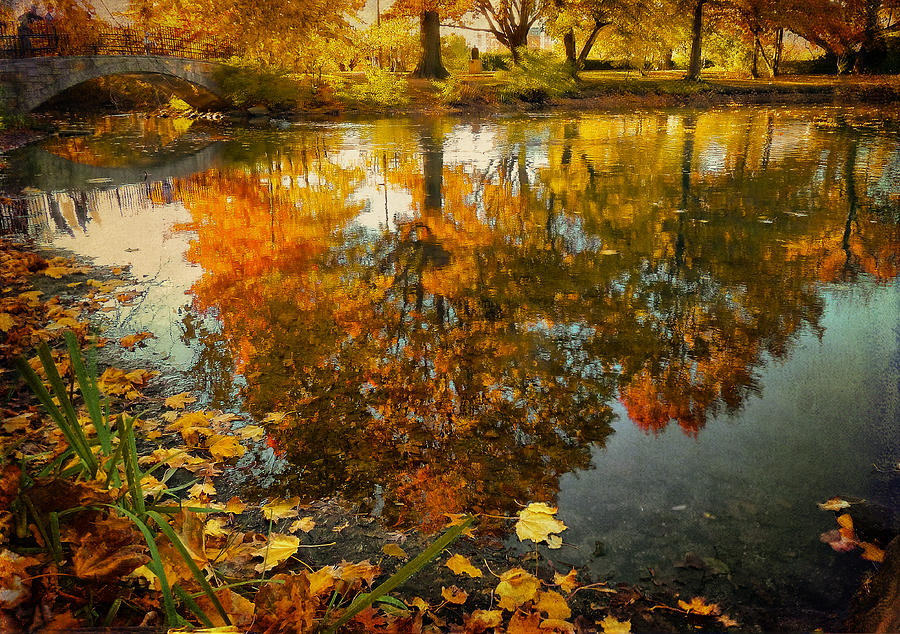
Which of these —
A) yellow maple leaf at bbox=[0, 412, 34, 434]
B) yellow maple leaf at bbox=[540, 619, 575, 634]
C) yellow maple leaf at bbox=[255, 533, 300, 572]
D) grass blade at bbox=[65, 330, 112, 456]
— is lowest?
yellow maple leaf at bbox=[540, 619, 575, 634]

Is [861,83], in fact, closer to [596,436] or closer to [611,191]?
[611,191]

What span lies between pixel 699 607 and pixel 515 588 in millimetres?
575

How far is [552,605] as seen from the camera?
6.47 ft

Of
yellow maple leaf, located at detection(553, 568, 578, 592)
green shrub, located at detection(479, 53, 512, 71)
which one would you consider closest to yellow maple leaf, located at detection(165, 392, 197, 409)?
yellow maple leaf, located at detection(553, 568, 578, 592)

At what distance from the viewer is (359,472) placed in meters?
2.75

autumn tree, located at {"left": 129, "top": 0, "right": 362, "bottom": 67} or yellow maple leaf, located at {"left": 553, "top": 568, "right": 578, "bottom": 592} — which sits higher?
autumn tree, located at {"left": 129, "top": 0, "right": 362, "bottom": 67}

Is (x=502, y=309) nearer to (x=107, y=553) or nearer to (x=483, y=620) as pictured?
(x=483, y=620)

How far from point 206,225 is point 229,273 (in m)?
2.13

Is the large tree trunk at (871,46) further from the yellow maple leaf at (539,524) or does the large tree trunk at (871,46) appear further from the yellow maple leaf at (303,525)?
the yellow maple leaf at (303,525)

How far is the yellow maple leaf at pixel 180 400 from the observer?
3.28 m

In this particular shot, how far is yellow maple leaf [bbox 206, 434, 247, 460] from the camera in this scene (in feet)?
9.30

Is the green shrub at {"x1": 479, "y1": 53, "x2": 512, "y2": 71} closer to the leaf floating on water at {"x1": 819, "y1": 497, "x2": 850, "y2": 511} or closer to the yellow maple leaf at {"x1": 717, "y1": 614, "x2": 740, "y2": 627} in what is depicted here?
the leaf floating on water at {"x1": 819, "y1": 497, "x2": 850, "y2": 511}

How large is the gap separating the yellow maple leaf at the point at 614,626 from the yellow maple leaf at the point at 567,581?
156mm

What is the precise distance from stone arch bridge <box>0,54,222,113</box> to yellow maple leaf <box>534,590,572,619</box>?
2411 centimetres
